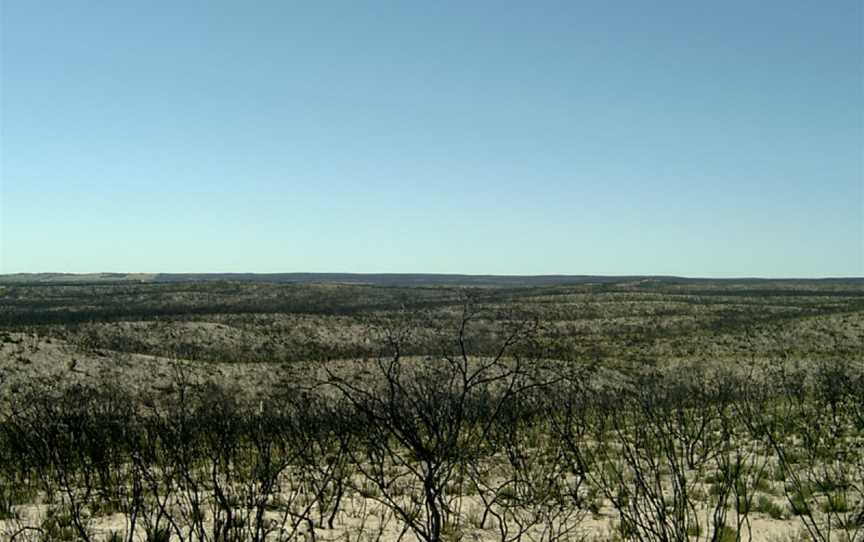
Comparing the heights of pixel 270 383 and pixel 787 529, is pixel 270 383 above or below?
below

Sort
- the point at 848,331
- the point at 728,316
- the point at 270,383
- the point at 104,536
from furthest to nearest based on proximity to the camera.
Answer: the point at 728,316, the point at 848,331, the point at 270,383, the point at 104,536

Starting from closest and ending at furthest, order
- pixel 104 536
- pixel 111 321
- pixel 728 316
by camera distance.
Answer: pixel 104 536 → pixel 111 321 → pixel 728 316

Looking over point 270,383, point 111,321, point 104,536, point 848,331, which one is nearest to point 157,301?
point 111,321

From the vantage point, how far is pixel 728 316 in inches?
2295

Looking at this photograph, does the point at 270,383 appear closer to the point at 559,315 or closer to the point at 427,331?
the point at 427,331

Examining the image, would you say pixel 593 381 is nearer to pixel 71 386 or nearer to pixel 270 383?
pixel 270 383

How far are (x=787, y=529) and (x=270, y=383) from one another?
2362cm

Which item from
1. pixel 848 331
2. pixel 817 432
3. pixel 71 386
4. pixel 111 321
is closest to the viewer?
pixel 817 432

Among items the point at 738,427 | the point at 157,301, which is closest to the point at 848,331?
the point at 738,427

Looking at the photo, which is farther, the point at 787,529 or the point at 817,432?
the point at 817,432

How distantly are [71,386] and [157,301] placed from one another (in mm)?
54604

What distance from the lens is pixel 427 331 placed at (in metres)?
47.4

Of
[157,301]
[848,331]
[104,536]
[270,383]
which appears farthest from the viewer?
[157,301]

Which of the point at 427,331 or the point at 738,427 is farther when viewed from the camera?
the point at 427,331
